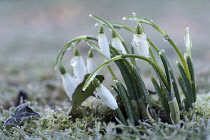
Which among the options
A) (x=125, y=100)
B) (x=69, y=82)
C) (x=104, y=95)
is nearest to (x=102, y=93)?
(x=104, y=95)

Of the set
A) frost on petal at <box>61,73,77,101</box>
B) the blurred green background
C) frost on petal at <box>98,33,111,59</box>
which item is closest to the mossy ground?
the blurred green background

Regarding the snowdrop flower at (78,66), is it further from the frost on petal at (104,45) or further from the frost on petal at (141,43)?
the frost on petal at (141,43)

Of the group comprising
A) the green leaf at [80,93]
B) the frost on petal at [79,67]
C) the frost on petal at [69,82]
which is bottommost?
the green leaf at [80,93]

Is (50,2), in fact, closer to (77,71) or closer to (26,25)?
(26,25)

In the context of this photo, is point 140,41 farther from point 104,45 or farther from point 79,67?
point 79,67

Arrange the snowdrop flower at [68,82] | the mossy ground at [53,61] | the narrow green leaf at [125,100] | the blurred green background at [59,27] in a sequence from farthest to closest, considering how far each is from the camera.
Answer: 1. the blurred green background at [59,27]
2. the snowdrop flower at [68,82]
3. the narrow green leaf at [125,100]
4. the mossy ground at [53,61]

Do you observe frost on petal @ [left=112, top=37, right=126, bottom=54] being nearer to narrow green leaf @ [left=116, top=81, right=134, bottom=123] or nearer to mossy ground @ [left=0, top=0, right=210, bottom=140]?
narrow green leaf @ [left=116, top=81, right=134, bottom=123]

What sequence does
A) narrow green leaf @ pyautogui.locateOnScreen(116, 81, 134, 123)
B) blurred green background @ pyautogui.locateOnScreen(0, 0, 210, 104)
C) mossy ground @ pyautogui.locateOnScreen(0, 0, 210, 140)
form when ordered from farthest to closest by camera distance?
1. blurred green background @ pyautogui.locateOnScreen(0, 0, 210, 104)
2. narrow green leaf @ pyautogui.locateOnScreen(116, 81, 134, 123)
3. mossy ground @ pyautogui.locateOnScreen(0, 0, 210, 140)

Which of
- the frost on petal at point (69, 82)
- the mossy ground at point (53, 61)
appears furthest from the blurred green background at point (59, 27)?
the frost on petal at point (69, 82)
